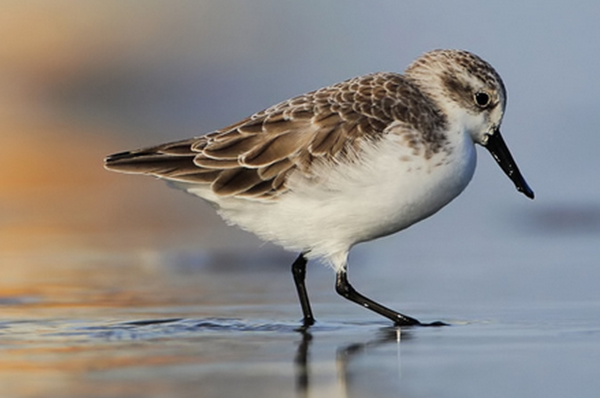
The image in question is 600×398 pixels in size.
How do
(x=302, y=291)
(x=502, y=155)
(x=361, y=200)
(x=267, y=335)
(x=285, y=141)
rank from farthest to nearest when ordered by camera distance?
(x=502, y=155)
(x=302, y=291)
(x=285, y=141)
(x=361, y=200)
(x=267, y=335)

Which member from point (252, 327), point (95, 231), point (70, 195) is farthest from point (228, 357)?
point (70, 195)

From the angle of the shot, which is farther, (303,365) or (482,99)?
(482,99)

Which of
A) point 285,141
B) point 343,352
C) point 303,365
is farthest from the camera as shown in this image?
point 285,141

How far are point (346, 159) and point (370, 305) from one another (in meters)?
0.91

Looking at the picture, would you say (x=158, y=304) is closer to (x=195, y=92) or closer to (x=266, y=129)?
(x=266, y=129)

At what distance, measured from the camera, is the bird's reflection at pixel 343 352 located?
5.21 metres

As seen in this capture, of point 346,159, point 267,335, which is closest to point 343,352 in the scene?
point 267,335

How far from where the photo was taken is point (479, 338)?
6250 mm

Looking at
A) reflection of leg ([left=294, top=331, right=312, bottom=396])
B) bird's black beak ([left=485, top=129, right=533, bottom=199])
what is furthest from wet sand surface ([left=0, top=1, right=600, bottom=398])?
bird's black beak ([left=485, top=129, right=533, bottom=199])

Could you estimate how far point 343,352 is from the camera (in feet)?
19.4

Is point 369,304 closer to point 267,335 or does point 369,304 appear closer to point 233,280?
point 267,335

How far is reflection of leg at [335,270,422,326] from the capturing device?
6871 mm

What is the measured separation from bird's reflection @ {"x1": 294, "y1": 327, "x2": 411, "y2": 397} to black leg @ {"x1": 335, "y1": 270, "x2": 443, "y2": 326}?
135mm

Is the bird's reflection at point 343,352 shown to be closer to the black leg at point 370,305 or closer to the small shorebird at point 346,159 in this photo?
the black leg at point 370,305
